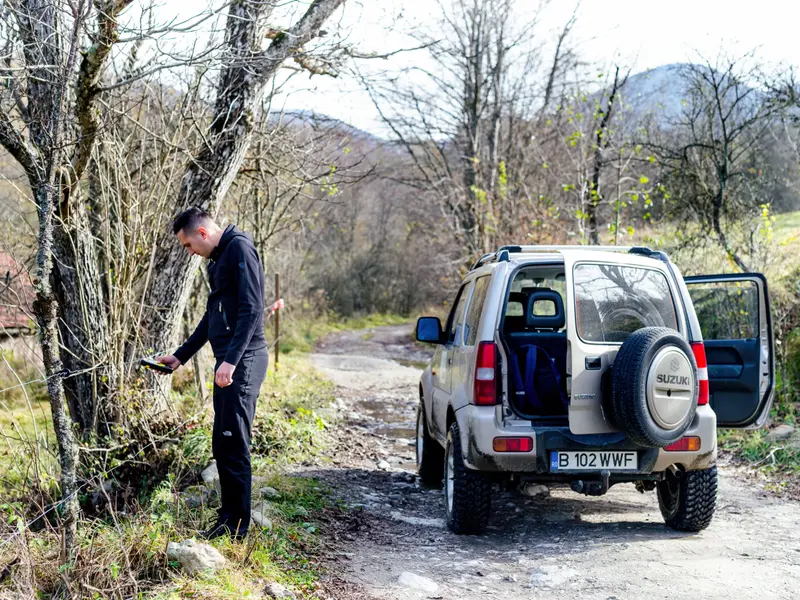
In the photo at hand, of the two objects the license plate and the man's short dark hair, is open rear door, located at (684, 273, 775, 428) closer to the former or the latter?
the license plate

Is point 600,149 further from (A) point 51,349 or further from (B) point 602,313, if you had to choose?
(A) point 51,349

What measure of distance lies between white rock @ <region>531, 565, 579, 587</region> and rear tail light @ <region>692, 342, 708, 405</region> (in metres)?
1.49

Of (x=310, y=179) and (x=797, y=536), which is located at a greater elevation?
(x=310, y=179)

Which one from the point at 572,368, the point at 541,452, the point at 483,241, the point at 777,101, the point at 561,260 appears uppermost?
the point at 777,101

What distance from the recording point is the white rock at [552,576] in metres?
4.41

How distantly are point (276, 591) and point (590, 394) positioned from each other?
2.26 meters

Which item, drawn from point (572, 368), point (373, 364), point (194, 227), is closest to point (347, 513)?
point (572, 368)

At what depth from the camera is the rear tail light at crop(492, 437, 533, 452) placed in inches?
199

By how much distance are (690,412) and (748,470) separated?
12.0 ft

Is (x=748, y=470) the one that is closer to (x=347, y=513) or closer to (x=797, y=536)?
(x=797, y=536)

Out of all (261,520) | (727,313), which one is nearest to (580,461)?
(261,520)

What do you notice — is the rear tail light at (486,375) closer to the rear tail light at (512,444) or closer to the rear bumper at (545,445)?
the rear bumper at (545,445)

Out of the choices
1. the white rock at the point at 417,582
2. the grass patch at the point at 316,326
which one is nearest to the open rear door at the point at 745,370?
the white rock at the point at 417,582

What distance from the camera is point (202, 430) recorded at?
7438 mm
